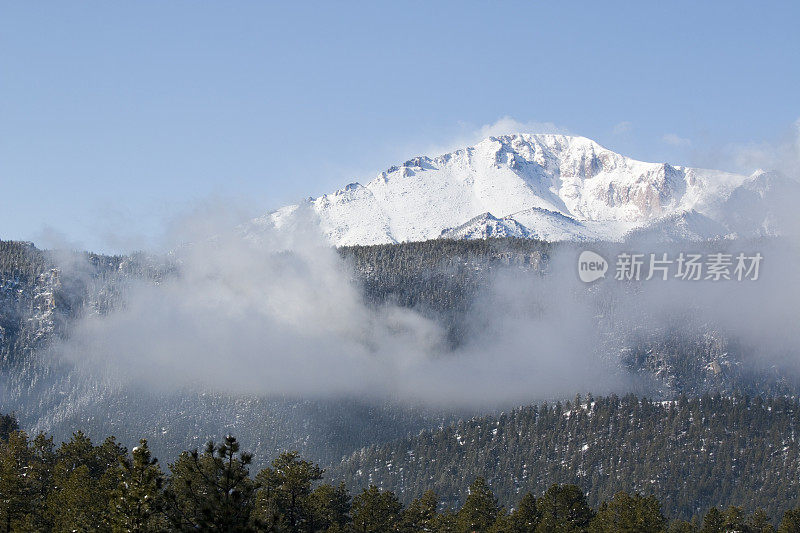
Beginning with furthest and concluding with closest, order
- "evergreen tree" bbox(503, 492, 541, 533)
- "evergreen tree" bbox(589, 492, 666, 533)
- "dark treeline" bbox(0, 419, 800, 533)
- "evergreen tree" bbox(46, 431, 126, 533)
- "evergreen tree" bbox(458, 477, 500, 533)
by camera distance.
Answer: "evergreen tree" bbox(458, 477, 500, 533) → "evergreen tree" bbox(503, 492, 541, 533) → "evergreen tree" bbox(589, 492, 666, 533) → "dark treeline" bbox(0, 419, 800, 533) → "evergreen tree" bbox(46, 431, 126, 533)

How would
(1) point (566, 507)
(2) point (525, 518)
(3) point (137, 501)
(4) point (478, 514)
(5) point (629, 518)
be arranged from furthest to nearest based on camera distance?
1. (1) point (566, 507)
2. (2) point (525, 518)
3. (4) point (478, 514)
4. (5) point (629, 518)
5. (3) point (137, 501)

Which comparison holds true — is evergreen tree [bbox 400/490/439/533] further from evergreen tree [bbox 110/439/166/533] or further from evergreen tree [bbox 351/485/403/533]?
evergreen tree [bbox 110/439/166/533]

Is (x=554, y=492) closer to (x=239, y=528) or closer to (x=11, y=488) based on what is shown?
(x=11, y=488)

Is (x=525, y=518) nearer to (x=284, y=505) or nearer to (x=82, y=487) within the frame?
(x=284, y=505)

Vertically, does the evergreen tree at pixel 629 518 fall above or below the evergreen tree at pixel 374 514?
above

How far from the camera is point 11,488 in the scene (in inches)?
3568

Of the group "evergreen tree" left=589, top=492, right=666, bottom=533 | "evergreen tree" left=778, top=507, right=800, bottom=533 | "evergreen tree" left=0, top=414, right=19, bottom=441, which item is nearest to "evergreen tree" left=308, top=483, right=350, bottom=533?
"evergreen tree" left=589, top=492, right=666, bottom=533

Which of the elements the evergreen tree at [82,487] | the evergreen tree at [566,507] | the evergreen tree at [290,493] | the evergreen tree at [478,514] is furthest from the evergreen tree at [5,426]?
the evergreen tree at [566,507]

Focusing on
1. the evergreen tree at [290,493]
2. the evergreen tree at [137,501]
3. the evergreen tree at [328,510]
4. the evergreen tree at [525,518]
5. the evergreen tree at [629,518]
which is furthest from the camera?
the evergreen tree at [525,518]

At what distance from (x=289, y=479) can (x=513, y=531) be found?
23.9m

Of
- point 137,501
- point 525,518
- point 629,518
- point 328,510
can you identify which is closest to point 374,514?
point 328,510

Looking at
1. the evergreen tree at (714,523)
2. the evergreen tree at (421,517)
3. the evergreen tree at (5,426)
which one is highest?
the evergreen tree at (714,523)

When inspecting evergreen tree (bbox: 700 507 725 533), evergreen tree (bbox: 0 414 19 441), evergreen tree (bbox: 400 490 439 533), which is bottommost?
evergreen tree (bbox: 0 414 19 441)

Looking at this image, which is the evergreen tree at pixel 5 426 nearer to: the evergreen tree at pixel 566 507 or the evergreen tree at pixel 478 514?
the evergreen tree at pixel 478 514
